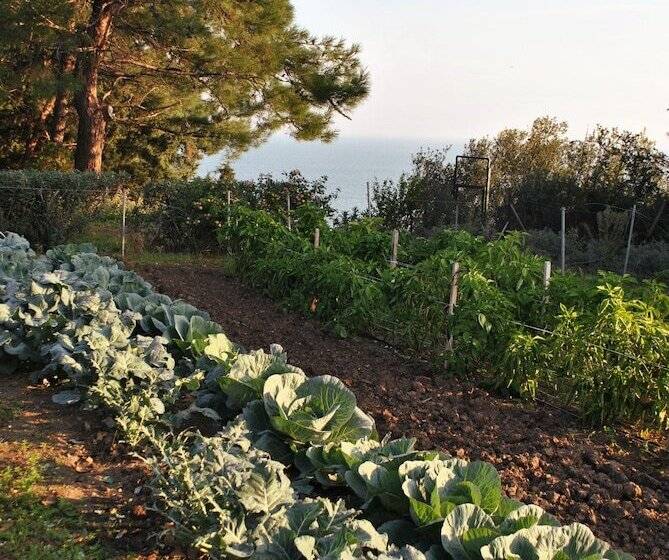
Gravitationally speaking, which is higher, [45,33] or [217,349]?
[45,33]

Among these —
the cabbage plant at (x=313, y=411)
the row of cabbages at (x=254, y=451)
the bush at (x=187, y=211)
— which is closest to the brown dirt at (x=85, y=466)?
the row of cabbages at (x=254, y=451)

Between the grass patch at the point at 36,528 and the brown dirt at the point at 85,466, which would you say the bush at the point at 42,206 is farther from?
the grass patch at the point at 36,528

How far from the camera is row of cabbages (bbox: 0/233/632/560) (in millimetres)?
2450

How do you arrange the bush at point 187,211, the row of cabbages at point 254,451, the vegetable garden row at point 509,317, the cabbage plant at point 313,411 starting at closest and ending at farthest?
1. the row of cabbages at point 254,451
2. the cabbage plant at point 313,411
3. the vegetable garden row at point 509,317
4. the bush at point 187,211

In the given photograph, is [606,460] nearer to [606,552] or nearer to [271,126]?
[606,552]

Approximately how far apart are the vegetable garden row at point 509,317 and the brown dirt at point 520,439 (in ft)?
0.68

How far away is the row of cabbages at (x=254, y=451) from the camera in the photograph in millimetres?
2450

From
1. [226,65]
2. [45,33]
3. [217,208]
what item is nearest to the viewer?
[217,208]

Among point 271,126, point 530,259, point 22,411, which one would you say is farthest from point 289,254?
point 271,126

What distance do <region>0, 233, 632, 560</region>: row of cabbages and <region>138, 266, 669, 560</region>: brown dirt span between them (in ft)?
2.29

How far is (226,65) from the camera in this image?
13.7 metres

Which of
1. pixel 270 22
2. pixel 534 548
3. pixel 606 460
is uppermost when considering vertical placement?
pixel 270 22

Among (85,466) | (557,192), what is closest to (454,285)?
(85,466)

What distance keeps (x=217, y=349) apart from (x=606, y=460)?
88.2 inches
